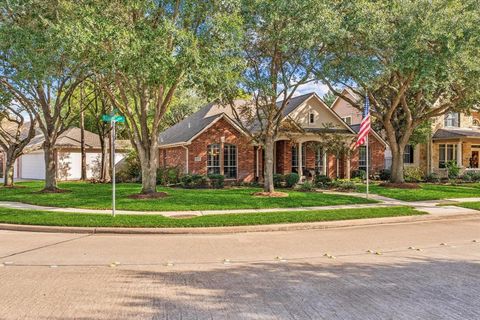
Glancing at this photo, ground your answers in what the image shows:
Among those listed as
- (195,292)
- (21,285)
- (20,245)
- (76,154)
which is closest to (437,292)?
(195,292)

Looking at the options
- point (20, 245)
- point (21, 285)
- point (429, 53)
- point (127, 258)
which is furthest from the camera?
point (429, 53)

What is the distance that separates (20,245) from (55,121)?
540 inches

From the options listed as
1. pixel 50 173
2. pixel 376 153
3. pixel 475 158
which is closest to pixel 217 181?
pixel 50 173

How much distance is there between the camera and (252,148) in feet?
88.6

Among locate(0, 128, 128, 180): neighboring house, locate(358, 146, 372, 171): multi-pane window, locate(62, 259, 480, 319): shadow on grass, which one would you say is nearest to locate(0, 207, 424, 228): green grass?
locate(62, 259, 480, 319): shadow on grass

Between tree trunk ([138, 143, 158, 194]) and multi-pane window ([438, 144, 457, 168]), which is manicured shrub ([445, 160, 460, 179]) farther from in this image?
tree trunk ([138, 143, 158, 194])

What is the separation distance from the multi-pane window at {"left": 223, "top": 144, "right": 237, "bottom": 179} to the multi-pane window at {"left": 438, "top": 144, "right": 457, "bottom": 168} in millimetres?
18906

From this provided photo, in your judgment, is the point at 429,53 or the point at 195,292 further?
the point at 429,53

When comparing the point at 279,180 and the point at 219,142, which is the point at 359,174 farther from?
the point at 219,142

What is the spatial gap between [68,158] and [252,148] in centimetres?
1570

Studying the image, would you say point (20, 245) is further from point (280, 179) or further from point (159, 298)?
point (280, 179)

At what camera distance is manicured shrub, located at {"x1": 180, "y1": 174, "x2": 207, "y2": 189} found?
23547 millimetres

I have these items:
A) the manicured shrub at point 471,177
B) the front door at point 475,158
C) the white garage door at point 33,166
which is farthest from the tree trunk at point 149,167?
the front door at point 475,158

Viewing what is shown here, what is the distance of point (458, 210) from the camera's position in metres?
14.6
